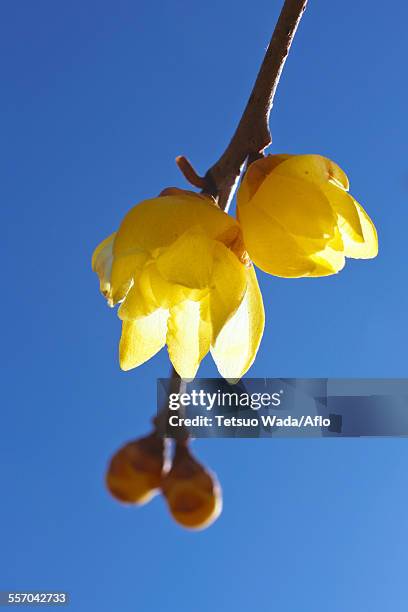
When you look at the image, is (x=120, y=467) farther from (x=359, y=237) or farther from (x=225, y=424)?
(x=225, y=424)

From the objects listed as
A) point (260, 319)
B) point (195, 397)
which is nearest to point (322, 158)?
point (260, 319)

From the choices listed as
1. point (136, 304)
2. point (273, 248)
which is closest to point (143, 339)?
point (136, 304)

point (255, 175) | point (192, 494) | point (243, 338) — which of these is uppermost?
point (255, 175)

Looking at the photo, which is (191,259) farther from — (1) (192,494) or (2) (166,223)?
(1) (192,494)

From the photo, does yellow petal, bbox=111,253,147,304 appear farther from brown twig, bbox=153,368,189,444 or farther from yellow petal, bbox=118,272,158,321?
brown twig, bbox=153,368,189,444

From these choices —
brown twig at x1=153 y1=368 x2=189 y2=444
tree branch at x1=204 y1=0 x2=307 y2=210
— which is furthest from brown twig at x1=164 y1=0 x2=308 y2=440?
brown twig at x1=153 y1=368 x2=189 y2=444

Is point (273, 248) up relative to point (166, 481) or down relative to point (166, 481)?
up

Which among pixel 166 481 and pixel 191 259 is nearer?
pixel 166 481
